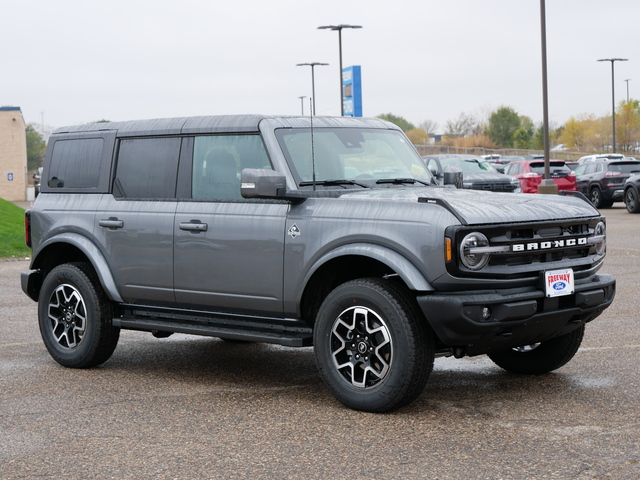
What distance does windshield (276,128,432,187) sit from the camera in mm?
6863

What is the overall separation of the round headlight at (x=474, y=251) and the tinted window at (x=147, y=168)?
2582mm

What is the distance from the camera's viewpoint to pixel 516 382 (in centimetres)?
696

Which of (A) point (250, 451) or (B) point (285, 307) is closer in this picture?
(A) point (250, 451)

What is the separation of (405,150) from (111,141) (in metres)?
2.36

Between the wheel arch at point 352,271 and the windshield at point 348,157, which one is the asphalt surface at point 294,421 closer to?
the wheel arch at point 352,271

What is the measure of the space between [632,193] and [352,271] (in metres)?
22.9

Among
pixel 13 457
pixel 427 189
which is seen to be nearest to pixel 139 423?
pixel 13 457

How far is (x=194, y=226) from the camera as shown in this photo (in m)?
7.07

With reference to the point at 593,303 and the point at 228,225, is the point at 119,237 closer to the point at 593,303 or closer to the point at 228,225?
the point at 228,225

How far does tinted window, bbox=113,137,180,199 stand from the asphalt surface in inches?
55.6

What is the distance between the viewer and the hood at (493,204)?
5828 mm

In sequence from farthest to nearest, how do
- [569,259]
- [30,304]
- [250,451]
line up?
[30,304] < [569,259] < [250,451]

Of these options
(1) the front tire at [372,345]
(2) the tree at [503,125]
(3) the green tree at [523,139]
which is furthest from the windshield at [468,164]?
(2) the tree at [503,125]

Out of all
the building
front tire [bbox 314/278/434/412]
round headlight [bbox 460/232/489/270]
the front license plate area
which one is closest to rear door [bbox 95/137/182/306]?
front tire [bbox 314/278/434/412]
